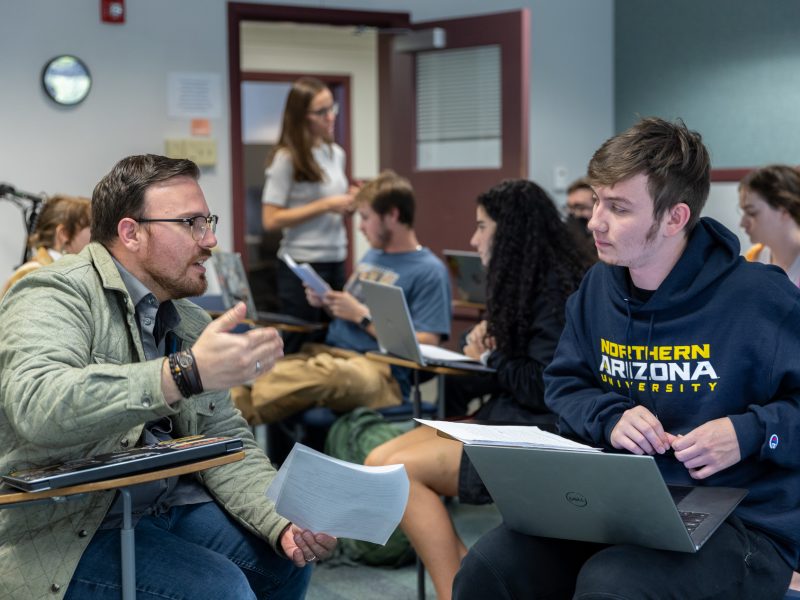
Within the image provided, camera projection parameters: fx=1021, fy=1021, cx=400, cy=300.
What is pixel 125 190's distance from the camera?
6.40 feet

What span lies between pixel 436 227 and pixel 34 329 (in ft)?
12.9

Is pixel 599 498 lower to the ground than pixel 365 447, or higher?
higher

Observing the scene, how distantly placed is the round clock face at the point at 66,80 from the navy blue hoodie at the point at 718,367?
12.0ft

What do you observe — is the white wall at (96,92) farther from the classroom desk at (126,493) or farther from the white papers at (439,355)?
the classroom desk at (126,493)

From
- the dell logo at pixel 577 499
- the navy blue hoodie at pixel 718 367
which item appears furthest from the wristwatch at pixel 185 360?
the navy blue hoodie at pixel 718 367

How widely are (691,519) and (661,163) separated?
64 cm

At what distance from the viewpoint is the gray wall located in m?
4.98

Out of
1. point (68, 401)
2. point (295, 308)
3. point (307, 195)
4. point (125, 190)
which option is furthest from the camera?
point (307, 195)

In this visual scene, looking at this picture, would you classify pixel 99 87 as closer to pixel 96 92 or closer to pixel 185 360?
pixel 96 92

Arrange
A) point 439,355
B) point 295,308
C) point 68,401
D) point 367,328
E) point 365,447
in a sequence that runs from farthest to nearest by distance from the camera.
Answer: point 295,308, point 367,328, point 365,447, point 439,355, point 68,401

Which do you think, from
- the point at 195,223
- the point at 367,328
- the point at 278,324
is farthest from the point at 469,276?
the point at 195,223

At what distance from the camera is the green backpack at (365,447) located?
329 cm

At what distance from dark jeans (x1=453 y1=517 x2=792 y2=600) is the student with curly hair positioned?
741 mm

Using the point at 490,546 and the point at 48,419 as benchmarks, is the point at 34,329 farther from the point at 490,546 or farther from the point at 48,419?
the point at 490,546
